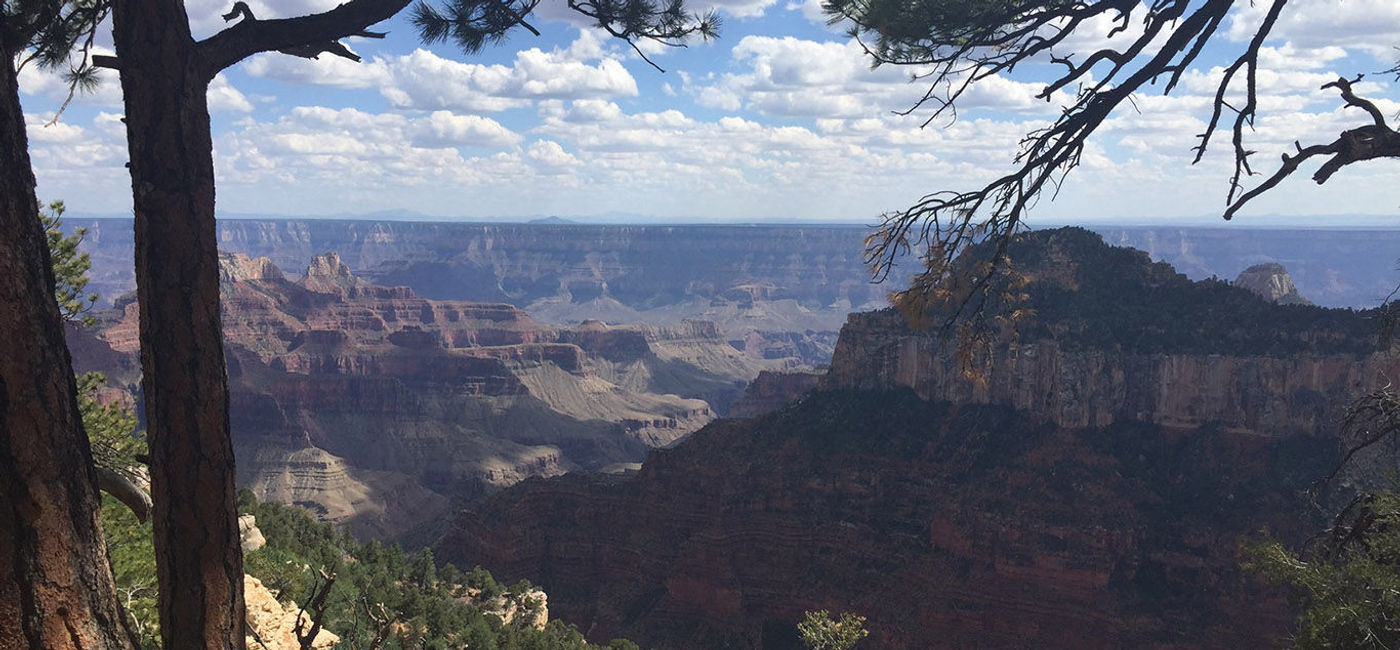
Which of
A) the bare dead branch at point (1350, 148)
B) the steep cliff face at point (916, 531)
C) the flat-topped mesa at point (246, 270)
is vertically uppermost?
the bare dead branch at point (1350, 148)

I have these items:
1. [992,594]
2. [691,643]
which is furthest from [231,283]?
[992,594]

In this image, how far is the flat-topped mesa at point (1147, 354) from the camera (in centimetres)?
5150

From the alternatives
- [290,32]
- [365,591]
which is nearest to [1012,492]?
[365,591]

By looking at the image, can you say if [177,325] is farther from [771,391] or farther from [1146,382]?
[771,391]

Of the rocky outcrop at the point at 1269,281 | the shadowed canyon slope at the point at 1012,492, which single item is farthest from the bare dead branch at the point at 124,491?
the rocky outcrop at the point at 1269,281

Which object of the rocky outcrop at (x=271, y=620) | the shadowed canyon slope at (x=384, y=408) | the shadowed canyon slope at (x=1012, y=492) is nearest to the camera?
the rocky outcrop at (x=271, y=620)

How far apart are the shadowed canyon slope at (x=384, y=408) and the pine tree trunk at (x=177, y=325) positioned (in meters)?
94.0

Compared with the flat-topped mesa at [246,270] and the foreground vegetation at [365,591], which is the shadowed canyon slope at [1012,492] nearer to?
the foreground vegetation at [365,591]

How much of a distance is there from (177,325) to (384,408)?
153 meters

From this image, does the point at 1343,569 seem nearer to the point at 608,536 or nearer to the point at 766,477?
the point at 766,477

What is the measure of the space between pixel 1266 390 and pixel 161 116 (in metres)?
56.1

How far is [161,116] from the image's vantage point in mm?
7781

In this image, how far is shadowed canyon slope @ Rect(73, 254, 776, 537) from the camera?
12094cm

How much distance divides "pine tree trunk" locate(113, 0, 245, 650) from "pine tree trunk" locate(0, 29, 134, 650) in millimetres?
1134
